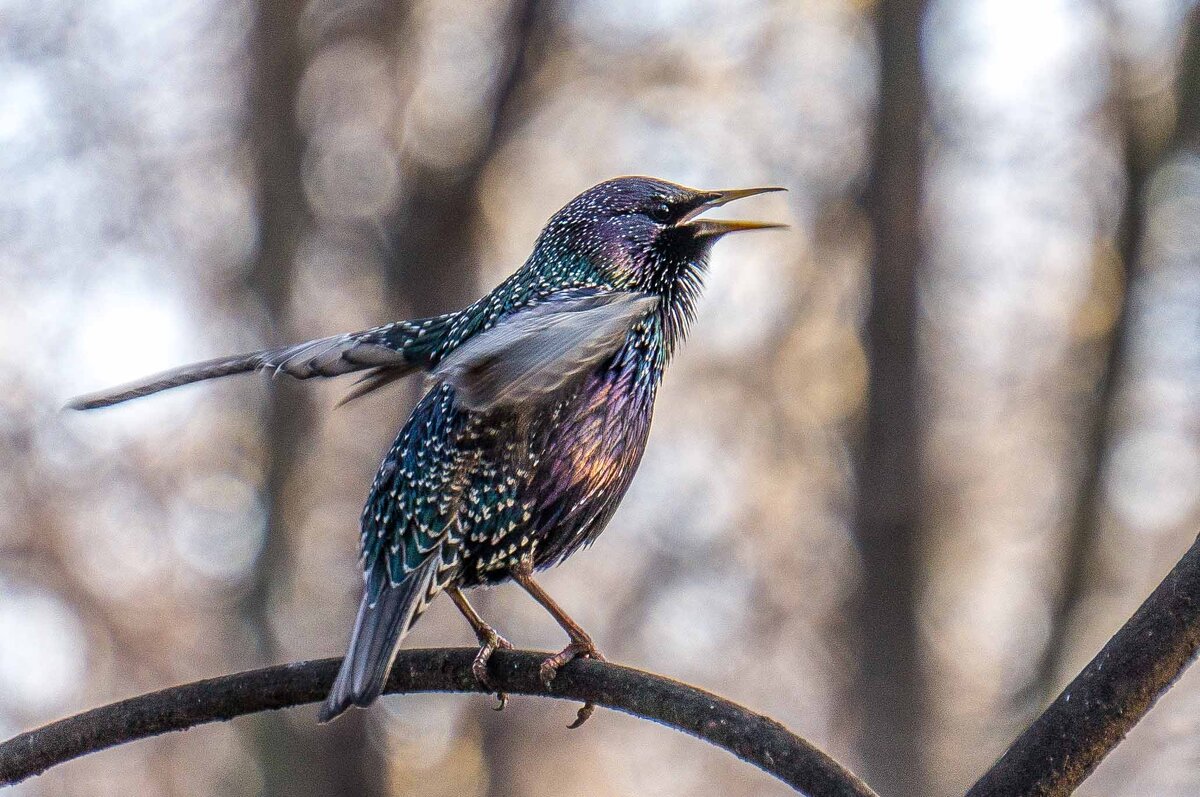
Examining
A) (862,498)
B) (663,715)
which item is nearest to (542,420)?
(663,715)

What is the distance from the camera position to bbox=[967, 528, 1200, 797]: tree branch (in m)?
2.14

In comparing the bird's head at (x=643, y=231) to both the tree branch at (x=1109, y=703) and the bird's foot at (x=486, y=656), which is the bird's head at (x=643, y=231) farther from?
the tree branch at (x=1109, y=703)

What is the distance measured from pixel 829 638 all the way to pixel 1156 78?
4.47 m

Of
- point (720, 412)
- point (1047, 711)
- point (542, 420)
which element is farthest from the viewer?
point (720, 412)

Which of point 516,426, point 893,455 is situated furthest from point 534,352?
point 893,455

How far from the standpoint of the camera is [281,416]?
9.64m

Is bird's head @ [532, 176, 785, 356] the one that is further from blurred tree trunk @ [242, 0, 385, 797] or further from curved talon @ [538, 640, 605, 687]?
blurred tree trunk @ [242, 0, 385, 797]

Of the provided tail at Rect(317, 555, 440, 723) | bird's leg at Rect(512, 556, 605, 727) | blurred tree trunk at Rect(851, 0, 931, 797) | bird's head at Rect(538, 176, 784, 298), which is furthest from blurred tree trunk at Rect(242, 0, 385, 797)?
tail at Rect(317, 555, 440, 723)

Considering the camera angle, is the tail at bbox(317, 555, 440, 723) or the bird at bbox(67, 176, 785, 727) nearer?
the tail at bbox(317, 555, 440, 723)

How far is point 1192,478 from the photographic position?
31.5 ft

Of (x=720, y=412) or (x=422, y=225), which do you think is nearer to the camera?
(x=422, y=225)

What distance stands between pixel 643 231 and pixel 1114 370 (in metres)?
6.71

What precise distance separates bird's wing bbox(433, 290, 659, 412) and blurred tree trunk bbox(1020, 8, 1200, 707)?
712cm

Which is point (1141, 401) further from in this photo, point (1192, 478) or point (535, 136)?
point (535, 136)
